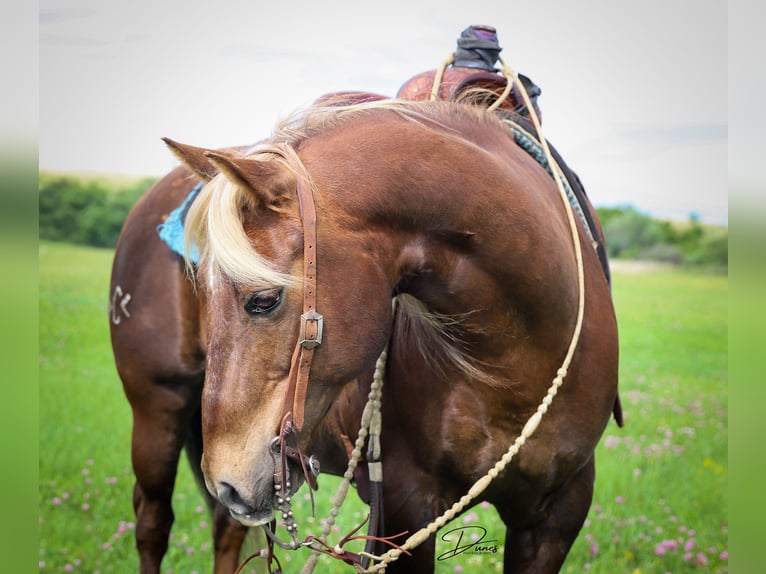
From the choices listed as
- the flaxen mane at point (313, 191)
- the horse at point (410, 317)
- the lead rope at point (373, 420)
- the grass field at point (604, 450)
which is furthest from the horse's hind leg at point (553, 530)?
the grass field at point (604, 450)

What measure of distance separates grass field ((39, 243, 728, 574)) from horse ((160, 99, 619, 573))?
5.20ft

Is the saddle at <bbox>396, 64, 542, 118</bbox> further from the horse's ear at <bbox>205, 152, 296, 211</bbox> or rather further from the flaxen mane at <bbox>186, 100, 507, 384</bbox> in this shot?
the horse's ear at <bbox>205, 152, 296, 211</bbox>

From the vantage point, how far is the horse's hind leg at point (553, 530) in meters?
2.11

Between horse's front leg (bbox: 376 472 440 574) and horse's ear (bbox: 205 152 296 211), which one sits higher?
horse's ear (bbox: 205 152 296 211)

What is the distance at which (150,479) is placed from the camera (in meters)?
2.88

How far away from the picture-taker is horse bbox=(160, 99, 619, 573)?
4.69 feet

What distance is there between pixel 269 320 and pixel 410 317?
59 cm

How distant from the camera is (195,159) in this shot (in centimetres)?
152

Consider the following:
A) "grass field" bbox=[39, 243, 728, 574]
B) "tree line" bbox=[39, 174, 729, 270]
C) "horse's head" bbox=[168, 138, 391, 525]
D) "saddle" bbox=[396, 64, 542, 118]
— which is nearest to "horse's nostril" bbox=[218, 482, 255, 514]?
"horse's head" bbox=[168, 138, 391, 525]

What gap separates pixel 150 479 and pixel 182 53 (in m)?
3.27

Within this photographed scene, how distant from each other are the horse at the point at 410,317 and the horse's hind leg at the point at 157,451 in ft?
2.96

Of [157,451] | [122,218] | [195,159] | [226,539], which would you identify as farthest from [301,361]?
[122,218]

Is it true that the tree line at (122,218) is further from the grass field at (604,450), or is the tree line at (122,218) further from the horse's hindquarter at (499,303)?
the horse's hindquarter at (499,303)
